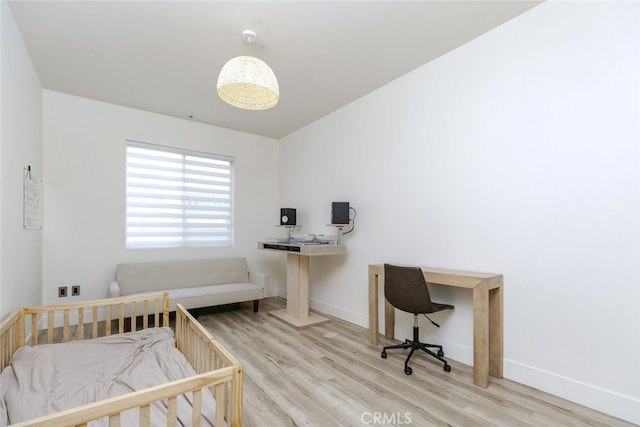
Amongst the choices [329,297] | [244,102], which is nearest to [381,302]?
[329,297]

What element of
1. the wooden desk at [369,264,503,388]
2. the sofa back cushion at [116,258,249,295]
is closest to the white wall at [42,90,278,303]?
the sofa back cushion at [116,258,249,295]

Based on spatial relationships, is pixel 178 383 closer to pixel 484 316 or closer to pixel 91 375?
pixel 91 375

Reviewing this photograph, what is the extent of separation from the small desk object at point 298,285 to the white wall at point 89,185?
59.1 inches

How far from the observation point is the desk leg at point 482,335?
85.5 inches

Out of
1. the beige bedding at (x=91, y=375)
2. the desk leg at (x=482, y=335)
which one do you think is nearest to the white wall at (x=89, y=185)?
the beige bedding at (x=91, y=375)

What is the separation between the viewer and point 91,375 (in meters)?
1.74

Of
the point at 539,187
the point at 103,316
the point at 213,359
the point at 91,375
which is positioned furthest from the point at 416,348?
the point at 103,316

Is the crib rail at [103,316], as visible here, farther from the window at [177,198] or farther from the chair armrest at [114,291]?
the window at [177,198]

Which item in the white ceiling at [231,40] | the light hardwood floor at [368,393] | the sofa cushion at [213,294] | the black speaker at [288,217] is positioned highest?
the white ceiling at [231,40]

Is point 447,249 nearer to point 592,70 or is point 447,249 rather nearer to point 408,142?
point 408,142

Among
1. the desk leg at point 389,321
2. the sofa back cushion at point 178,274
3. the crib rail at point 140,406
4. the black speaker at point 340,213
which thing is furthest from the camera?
the sofa back cushion at point 178,274

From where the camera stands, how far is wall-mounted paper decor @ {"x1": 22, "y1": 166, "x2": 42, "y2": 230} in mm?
2627

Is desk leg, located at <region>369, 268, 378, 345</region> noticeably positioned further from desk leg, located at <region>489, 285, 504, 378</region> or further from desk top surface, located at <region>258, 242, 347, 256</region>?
desk leg, located at <region>489, 285, 504, 378</region>

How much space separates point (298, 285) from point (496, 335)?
213 cm
